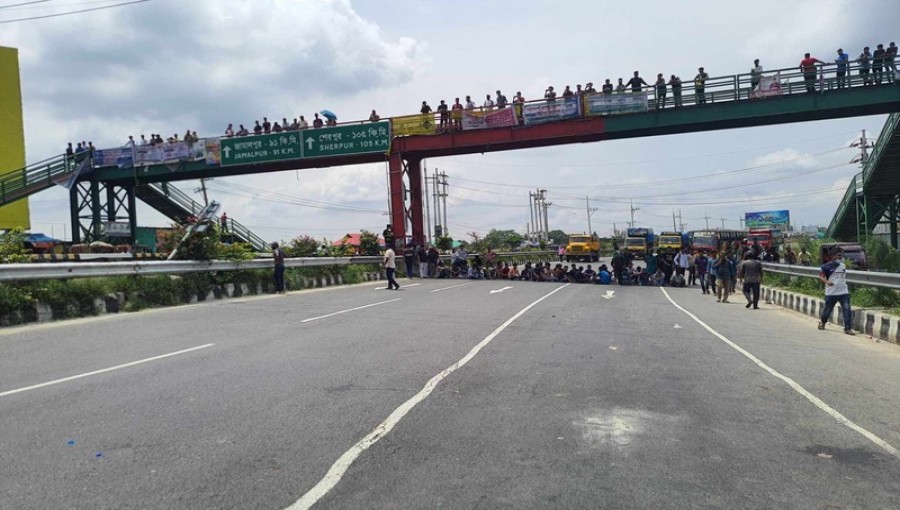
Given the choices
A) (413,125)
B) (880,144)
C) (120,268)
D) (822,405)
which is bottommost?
(822,405)

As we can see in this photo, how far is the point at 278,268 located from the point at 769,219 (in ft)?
283

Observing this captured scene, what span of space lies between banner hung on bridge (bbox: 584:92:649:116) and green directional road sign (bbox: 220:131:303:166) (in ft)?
47.5

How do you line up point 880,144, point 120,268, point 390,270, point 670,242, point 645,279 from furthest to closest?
point 670,242, point 880,144, point 645,279, point 390,270, point 120,268

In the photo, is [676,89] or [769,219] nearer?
[676,89]

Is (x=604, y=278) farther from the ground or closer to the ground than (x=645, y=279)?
farther from the ground

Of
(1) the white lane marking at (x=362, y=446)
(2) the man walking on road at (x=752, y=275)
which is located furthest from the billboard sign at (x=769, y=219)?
(1) the white lane marking at (x=362, y=446)

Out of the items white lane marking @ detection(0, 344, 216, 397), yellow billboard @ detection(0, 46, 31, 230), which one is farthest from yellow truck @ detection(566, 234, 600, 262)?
white lane marking @ detection(0, 344, 216, 397)

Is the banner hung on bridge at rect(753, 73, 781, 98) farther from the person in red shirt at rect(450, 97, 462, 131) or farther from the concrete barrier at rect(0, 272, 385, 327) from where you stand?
the concrete barrier at rect(0, 272, 385, 327)

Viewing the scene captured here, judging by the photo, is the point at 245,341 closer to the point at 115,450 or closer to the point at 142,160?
the point at 115,450

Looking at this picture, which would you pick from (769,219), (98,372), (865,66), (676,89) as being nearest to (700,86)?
(676,89)

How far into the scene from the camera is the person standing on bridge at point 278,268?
2023 cm

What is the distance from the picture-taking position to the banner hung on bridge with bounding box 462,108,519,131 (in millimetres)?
29703

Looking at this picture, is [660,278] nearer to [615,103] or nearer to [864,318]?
[615,103]

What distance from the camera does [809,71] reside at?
25.0 metres
